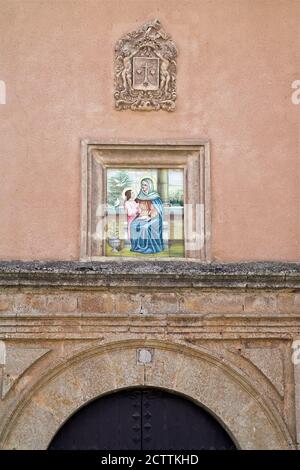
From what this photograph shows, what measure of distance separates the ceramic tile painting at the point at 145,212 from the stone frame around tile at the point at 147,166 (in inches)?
2.1

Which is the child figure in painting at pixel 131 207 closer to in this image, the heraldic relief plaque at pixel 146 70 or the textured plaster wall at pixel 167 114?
the textured plaster wall at pixel 167 114

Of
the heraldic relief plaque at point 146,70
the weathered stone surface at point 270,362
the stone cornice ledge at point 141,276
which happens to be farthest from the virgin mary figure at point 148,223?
the weathered stone surface at point 270,362

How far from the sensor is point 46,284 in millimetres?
9336

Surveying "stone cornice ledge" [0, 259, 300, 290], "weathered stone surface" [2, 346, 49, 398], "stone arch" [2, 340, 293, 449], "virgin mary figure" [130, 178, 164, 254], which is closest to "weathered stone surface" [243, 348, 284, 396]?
"stone arch" [2, 340, 293, 449]

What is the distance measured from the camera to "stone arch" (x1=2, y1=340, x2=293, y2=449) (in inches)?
362

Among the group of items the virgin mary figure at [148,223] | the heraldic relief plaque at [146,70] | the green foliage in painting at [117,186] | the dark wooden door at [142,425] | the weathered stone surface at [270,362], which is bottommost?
the dark wooden door at [142,425]

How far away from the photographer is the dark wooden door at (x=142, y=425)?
926cm

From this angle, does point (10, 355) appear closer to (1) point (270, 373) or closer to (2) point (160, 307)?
(2) point (160, 307)

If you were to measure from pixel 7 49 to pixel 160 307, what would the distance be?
242 cm

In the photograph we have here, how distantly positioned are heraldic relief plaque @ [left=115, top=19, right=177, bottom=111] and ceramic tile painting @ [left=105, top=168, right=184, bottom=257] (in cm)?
54

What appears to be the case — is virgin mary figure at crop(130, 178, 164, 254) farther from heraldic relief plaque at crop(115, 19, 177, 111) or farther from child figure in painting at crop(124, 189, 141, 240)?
heraldic relief plaque at crop(115, 19, 177, 111)

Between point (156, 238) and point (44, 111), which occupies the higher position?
point (44, 111)
